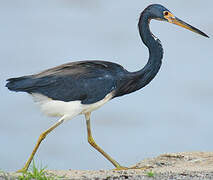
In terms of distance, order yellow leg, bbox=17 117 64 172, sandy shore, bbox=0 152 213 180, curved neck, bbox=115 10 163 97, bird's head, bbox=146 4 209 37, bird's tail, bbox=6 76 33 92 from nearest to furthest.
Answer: sandy shore, bbox=0 152 213 180
yellow leg, bbox=17 117 64 172
bird's tail, bbox=6 76 33 92
curved neck, bbox=115 10 163 97
bird's head, bbox=146 4 209 37

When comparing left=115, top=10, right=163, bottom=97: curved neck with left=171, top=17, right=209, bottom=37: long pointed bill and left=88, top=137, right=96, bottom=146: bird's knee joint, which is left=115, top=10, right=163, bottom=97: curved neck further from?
left=88, top=137, right=96, bottom=146: bird's knee joint

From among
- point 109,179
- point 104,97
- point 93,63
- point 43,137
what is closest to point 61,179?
point 109,179

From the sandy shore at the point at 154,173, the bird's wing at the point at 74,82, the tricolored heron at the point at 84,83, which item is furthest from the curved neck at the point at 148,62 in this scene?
the sandy shore at the point at 154,173

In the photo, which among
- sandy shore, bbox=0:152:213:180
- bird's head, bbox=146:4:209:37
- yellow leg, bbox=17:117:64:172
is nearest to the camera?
sandy shore, bbox=0:152:213:180

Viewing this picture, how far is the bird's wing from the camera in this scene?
6.99 meters

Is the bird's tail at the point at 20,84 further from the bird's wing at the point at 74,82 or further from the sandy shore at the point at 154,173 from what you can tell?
the sandy shore at the point at 154,173

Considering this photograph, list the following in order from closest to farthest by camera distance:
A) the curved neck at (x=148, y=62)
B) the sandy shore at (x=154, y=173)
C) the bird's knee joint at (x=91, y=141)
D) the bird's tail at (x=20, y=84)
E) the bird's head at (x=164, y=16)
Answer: the sandy shore at (x=154, y=173), the bird's tail at (x=20, y=84), the curved neck at (x=148, y=62), the bird's head at (x=164, y=16), the bird's knee joint at (x=91, y=141)

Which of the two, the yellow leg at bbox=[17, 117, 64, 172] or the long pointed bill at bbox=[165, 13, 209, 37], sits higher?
the long pointed bill at bbox=[165, 13, 209, 37]

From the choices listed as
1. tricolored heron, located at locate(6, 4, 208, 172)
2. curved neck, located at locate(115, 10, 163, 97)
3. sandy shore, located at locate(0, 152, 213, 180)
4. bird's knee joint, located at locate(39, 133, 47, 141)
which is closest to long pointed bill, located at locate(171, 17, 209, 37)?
tricolored heron, located at locate(6, 4, 208, 172)

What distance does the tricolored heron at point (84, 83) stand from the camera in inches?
275

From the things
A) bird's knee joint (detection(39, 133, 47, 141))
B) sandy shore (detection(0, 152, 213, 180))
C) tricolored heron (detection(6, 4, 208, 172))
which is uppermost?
tricolored heron (detection(6, 4, 208, 172))

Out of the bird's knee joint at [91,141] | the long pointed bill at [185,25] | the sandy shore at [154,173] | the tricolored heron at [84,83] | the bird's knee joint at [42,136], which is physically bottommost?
the sandy shore at [154,173]

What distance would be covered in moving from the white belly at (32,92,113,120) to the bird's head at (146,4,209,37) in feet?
5.02

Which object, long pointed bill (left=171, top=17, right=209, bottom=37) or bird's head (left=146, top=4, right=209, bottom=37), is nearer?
bird's head (left=146, top=4, right=209, bottom=37)
